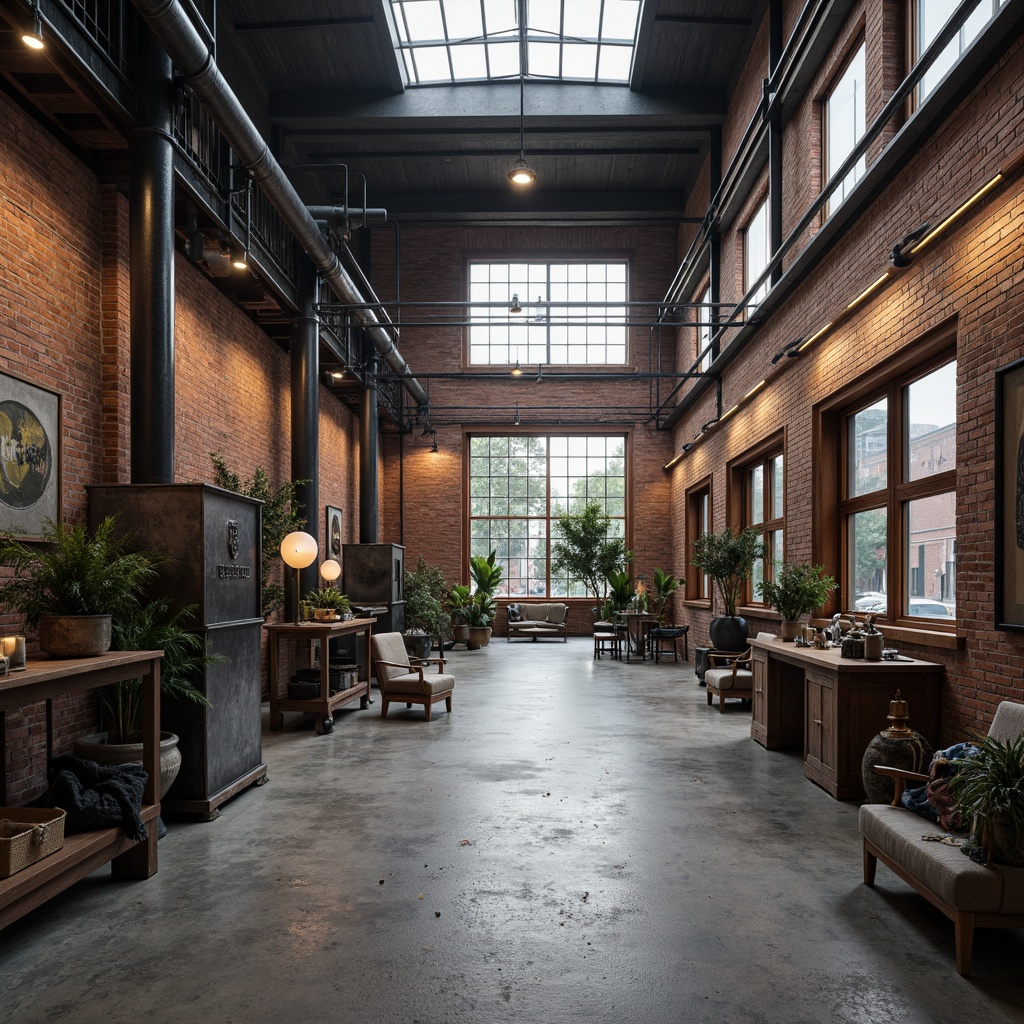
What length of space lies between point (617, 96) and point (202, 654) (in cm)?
1073

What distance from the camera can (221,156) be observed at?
24.3 feet

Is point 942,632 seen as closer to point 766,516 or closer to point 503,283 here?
point 766,516

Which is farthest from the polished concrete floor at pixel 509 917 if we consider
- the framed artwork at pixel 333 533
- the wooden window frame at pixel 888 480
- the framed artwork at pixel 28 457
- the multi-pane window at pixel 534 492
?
the multi-pane window at pixel 534 492

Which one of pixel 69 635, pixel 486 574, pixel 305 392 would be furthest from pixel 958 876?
pixel 486 574

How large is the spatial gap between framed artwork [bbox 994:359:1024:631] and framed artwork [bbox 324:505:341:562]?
10003mm

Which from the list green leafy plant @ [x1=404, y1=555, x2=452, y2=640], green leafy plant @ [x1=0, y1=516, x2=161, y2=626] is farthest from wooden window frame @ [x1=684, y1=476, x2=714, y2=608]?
green leafy plant @ [x1=0, y1=516, x2=161, y2=626]

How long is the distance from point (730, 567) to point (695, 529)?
5250 mm

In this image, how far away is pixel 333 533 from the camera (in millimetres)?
13180

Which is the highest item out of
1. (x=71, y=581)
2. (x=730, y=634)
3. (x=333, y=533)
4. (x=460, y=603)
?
(x=333, y=533)

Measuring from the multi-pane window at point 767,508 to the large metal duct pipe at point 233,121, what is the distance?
5.60 meters

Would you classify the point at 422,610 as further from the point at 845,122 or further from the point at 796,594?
the point at 845,122

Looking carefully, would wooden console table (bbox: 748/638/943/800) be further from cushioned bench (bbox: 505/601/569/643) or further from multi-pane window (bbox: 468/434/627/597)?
multi-pane window (bbox: 468/434/627/597)

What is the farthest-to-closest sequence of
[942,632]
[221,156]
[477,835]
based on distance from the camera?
[221,156], [942,632], [477,835]

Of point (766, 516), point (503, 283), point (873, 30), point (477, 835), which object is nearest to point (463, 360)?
point (503, 283)
